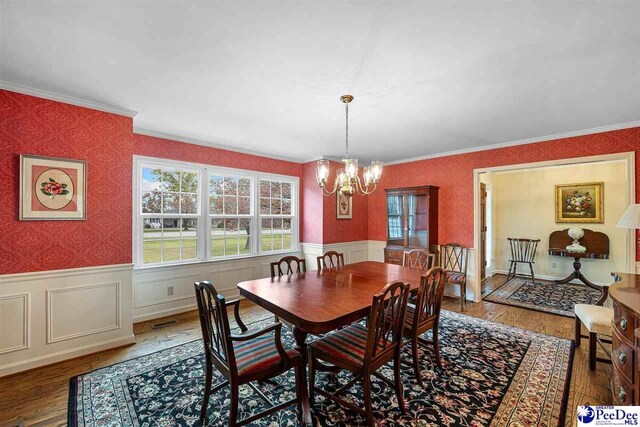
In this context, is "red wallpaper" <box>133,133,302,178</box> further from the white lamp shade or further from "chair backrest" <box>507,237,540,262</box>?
"chair backrest" <box>507,237,540,262</box>

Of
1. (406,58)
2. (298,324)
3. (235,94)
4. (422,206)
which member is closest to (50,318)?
(298,324)

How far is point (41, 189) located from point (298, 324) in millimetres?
2703

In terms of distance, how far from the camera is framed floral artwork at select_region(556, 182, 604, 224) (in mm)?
5246

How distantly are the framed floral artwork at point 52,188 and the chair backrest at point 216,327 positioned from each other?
1879mm

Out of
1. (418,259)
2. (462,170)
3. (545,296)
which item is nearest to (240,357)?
(418,259)

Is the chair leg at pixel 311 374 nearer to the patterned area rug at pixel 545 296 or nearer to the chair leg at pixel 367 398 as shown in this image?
the chair leg at pixel 367 398

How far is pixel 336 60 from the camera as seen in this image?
196cm

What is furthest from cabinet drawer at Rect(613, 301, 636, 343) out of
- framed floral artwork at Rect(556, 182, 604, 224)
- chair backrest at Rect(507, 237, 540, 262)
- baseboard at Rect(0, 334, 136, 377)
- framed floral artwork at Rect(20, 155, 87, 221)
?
framed floral artwork at Rect(556, 182, 604, 224)

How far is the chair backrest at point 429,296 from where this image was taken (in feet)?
7.20

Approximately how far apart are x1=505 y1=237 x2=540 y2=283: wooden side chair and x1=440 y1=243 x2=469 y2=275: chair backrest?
2148 millimetres

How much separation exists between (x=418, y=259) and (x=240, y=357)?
2749mm

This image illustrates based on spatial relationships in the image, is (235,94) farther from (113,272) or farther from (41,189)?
(113,272)

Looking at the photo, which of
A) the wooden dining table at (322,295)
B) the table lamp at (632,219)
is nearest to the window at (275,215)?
the wooden dining table at (322,295)

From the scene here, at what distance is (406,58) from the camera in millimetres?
1927
